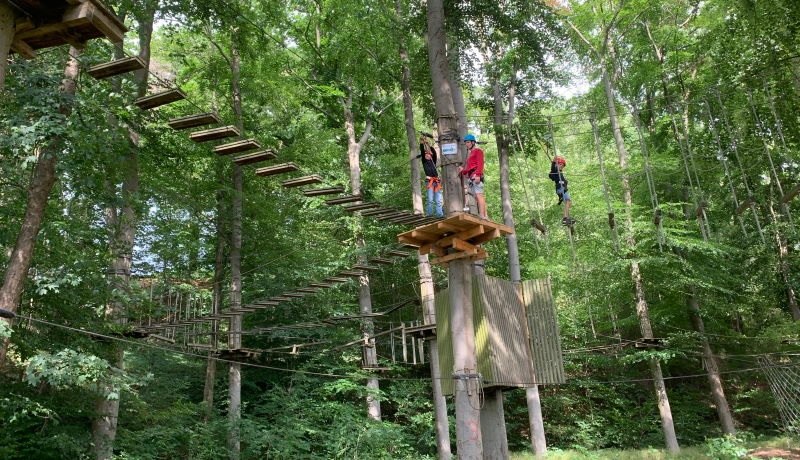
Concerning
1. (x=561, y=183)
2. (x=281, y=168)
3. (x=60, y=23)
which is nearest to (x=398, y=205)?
(x=561, y=183)

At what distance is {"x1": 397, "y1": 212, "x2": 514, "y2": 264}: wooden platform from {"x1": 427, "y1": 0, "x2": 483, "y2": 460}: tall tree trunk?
15 cm

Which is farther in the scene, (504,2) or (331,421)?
(331,421)

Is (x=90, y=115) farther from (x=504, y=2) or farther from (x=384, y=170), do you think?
(x=384, y=170)

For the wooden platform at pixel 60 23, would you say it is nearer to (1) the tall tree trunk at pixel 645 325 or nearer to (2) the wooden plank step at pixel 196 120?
(2) the wooden plank step at pixel 196 120

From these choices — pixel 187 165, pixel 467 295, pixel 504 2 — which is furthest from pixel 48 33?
pixel 187 165

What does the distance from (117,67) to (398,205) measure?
10.1m

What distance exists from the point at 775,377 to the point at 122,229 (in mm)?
11308

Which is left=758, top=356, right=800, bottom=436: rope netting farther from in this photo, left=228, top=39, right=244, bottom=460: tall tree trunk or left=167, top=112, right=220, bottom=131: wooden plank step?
left=167, top=112, right=220, bottom=131: wooden plank step

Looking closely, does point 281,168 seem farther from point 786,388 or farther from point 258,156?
point 786,388

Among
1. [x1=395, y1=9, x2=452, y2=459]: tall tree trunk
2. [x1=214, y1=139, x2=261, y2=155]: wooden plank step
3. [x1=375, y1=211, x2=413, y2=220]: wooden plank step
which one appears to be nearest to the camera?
[x1=214, y1=139, x2=261, y2=155]: wooden plank step

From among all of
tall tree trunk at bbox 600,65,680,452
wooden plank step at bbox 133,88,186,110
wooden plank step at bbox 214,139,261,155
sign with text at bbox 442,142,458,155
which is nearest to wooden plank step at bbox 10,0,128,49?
wooden plank step at bbox 133,88,186,110

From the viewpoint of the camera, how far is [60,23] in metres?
3.24

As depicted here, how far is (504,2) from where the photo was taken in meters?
7.95

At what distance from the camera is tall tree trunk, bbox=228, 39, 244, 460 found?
984 cm
